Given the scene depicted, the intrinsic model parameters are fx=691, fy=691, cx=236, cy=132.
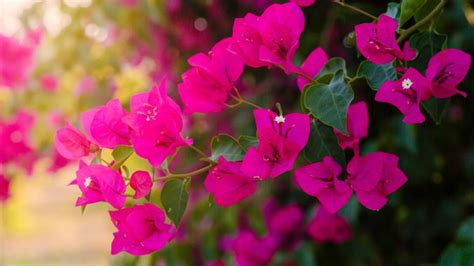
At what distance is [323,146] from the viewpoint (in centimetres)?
60

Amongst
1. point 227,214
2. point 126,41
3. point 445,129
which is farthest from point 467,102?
point 126,41

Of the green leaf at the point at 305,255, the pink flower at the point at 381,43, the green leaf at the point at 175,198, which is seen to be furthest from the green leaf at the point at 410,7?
the green leaf at the point at 305,255

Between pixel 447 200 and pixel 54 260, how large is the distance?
3.27 m

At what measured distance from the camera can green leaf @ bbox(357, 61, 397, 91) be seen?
594mm

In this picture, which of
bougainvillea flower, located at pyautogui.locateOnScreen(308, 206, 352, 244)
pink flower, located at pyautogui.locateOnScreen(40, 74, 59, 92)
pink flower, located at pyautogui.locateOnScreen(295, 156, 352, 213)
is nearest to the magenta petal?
pink flower, located at pyautogui.locateOnScreen(295, 156, 352, 213)

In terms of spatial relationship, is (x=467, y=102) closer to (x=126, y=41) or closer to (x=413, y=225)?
(x=413, y=225)

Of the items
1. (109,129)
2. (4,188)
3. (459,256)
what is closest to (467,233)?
(459,256)

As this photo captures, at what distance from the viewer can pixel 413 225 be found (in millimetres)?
1284

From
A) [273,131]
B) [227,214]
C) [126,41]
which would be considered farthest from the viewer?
[126,41]

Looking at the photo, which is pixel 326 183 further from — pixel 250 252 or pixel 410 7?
pixel 250 252

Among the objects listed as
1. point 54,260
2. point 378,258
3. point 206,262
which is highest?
point 378,258

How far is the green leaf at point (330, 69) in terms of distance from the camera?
62 cm

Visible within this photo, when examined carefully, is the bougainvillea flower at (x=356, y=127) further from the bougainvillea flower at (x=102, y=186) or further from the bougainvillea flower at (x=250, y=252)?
the bougainvillea flower at (x=250, y=252)

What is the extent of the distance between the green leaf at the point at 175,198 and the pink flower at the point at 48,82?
1.06 m
